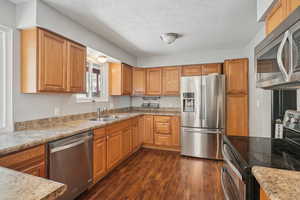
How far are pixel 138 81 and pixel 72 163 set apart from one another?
9.47 feet

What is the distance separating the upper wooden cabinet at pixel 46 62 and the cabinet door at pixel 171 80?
2386 mm

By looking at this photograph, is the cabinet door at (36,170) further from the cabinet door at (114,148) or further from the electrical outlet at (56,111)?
the cabinet door at (114,148)

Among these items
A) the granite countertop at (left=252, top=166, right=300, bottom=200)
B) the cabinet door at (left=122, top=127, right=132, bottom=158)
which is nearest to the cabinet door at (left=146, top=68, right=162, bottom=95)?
the cabinet door at (left=122, top=127, right=132, bottom=158)

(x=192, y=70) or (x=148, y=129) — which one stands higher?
(x=192, y=70)

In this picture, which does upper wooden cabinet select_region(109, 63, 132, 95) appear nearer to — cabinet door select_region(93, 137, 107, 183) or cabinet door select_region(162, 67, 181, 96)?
cabinet door select_region(162, 67, 181, 96)

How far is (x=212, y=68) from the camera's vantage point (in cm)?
374

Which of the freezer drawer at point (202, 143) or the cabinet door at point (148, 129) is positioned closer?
the freezer drawer at point (202, 143)

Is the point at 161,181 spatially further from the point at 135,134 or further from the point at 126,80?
the point at 126,80

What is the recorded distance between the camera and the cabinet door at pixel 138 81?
4.32m

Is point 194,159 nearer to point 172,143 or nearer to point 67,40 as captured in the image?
point 172,143

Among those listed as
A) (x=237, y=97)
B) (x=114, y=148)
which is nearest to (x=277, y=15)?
(x=237, y=97)

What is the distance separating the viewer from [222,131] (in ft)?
10.7

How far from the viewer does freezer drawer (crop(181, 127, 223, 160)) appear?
327 cm

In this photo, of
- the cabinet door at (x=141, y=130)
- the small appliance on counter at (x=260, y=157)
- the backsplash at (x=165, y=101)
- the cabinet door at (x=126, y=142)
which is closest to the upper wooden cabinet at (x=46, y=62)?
the cabinet door at (x=126, y=142)
